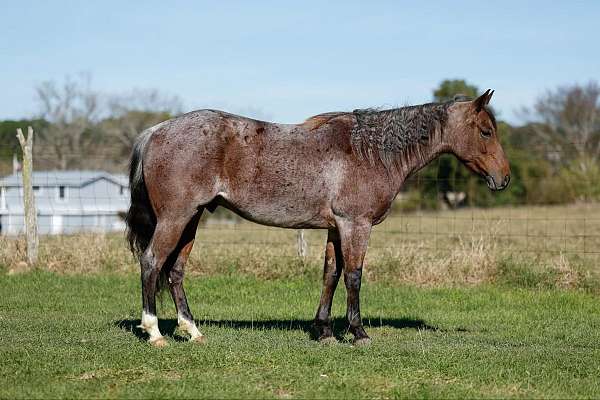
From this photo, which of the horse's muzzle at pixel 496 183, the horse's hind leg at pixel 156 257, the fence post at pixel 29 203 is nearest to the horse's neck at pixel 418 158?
the horse's muzzle at pixel 496 183

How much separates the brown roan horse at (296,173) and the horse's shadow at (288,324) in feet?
2.46

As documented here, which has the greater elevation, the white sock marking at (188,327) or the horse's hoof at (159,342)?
the white sock marking at (188,327)

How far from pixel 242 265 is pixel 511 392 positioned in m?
7.98

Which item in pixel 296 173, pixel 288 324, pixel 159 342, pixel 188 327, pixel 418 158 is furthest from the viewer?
pixel 288 324

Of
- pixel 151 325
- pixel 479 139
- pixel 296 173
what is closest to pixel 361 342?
pixel 296 173

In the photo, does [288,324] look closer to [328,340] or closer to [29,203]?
[328,340]

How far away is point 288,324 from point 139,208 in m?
2.50

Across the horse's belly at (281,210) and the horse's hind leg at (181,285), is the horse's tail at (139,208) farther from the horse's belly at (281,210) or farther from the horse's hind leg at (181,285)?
the horse's belly at (281,210)

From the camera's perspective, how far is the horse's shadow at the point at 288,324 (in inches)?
341

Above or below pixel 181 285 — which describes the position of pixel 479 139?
above

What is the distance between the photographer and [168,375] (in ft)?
20.0

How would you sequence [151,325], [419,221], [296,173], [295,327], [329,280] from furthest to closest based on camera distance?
[419,221], [295,327], [329,280], [296,173], [151,325]

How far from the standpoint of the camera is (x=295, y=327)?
903 centimetres

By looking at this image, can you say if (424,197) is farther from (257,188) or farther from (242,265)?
(257,188)
